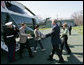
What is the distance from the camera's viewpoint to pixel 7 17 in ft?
30.6

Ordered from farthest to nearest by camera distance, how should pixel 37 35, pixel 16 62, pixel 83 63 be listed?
pixel 37 35, pixel 16 62, pixel 83 63

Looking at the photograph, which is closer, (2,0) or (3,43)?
(3,43)

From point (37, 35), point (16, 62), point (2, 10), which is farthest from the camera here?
point (37, 35)

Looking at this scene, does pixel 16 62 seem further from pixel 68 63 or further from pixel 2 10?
pixel 2 10

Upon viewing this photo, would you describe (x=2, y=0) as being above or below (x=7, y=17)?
above

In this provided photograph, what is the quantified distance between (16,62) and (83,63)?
2.87 meters

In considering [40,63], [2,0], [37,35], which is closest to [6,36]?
[40,63]

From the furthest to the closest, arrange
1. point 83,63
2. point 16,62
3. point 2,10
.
→ point 2,10 → point 16,62 → point 83,63

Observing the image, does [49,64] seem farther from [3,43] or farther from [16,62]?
[3,43]

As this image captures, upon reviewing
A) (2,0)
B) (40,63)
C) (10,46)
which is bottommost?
(40,63)

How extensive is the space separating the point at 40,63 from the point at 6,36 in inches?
74.1

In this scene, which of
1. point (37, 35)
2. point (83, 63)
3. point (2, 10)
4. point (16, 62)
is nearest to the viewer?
point (83, 63)

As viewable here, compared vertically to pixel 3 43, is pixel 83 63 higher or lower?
lower

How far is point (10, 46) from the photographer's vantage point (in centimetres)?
761
